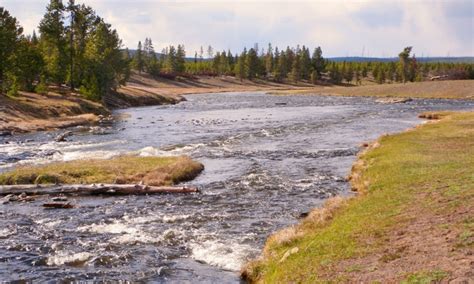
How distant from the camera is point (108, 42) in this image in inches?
4476

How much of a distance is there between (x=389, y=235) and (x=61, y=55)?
298ft

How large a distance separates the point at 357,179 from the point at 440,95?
118m

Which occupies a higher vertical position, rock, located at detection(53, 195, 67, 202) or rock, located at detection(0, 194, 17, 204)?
rock, located at detection(53, 195, 67, 202)

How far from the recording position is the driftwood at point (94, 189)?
30203 millimetres

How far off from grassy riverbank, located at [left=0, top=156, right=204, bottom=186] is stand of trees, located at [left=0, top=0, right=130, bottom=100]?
49663mm

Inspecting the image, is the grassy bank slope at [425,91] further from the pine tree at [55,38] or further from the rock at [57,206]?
the rock at [57,206]

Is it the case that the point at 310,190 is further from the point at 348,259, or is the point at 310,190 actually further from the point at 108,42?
the point at 108,42

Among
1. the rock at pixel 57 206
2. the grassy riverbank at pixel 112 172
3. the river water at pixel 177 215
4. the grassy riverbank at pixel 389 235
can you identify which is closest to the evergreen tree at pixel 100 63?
the river water at pixel 177 215

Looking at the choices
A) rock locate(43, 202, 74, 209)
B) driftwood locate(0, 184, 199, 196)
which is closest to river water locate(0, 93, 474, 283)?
rock locate(43, 202, 74, 209)

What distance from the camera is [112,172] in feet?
112

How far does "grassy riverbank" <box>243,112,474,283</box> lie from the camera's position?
46.0 ft

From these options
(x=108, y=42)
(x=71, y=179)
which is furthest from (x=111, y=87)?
(x=71, y=179)

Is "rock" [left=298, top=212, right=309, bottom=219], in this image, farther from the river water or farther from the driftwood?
the driftwood

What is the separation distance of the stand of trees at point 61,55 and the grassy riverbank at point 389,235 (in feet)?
227
